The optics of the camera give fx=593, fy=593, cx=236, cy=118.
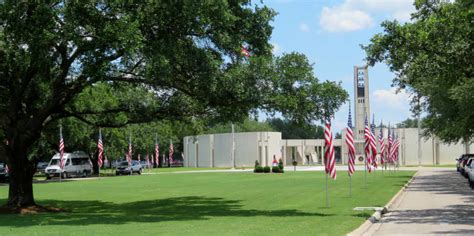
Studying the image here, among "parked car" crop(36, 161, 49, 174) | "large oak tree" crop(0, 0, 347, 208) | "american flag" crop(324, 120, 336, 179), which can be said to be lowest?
"parked car" crop(36, 161, 49, 174)

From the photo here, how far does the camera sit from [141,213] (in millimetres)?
21188

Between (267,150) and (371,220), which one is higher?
(267,150)

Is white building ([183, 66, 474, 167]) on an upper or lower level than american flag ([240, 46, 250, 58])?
lower

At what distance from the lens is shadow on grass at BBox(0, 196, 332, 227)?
1852cm

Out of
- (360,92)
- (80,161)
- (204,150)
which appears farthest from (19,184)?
(204,150)

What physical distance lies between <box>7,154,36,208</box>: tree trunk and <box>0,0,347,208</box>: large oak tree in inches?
1.6

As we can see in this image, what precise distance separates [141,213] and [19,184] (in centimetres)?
568

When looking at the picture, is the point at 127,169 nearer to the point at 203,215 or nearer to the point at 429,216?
the point at 203,215

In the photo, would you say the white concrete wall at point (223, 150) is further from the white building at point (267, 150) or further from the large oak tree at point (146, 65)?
the large oak tree at point (146, 65)

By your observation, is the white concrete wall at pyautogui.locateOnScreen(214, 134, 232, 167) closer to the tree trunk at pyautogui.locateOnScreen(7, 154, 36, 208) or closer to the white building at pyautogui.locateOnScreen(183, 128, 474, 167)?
the white building at pyautogui.locateOnScreen(183, 128, 474, 167)

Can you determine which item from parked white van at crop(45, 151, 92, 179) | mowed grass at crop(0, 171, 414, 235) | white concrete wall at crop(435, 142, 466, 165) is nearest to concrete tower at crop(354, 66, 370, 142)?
white concrete wall at crop(435, 142, 466, 165)

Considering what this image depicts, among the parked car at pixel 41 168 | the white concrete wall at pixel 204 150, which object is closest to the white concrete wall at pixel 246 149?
the white concrete wall at pixel 204 150

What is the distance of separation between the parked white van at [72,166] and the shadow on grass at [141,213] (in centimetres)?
3517

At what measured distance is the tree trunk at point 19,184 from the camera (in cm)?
2333
